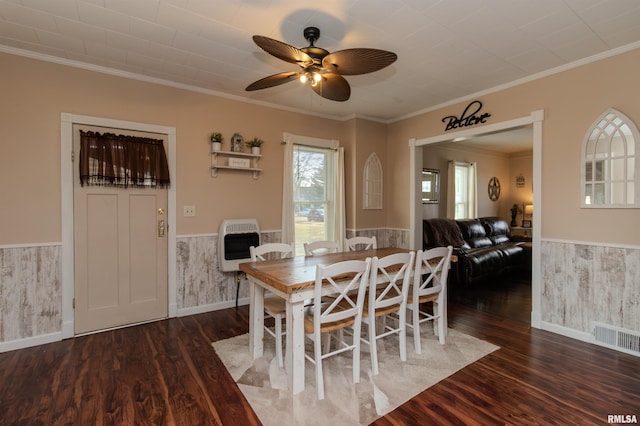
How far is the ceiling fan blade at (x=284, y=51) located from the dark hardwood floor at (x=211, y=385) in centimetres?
226

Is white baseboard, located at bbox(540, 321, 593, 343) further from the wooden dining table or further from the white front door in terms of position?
the white front door

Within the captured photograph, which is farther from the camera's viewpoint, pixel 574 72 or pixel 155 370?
pixel 574 72

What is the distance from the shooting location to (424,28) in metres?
2.45

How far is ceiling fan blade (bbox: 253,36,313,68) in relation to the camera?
1916 mm

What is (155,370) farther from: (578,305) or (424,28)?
(578,305)

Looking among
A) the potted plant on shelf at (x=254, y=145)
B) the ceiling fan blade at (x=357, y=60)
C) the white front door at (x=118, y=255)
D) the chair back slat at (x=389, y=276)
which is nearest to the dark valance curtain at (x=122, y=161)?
the white front door at (x=118, y=255)

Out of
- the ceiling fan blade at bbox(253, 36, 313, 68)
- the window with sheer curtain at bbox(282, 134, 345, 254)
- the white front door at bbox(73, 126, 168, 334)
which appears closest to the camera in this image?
the ceiling fan blade at bbox(253, 36, 313, 68)

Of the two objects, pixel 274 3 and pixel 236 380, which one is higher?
pixel 274 3

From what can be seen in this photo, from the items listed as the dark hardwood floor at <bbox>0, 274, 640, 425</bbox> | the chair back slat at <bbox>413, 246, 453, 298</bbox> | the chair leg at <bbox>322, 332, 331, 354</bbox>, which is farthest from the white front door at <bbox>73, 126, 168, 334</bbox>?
the chair back slat at <bbox>413, 246, 453, 298</bbox>

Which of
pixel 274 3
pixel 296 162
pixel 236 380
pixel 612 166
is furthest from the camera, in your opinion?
pixel 296 162

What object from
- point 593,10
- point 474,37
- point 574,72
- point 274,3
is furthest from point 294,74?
point 574,72

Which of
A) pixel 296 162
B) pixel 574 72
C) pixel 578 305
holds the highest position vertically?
pixel 574 72

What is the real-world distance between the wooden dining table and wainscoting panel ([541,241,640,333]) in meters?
2.33

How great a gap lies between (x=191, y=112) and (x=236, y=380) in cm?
286
